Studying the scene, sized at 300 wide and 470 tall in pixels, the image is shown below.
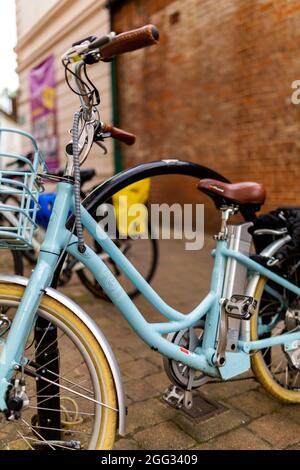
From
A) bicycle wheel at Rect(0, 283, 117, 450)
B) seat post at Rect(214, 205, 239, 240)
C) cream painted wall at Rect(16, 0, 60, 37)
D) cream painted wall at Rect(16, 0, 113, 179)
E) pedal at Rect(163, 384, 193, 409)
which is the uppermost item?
cream painted wall at Rect(16, 0, 60, 37)

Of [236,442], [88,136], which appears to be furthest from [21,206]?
[236,442]

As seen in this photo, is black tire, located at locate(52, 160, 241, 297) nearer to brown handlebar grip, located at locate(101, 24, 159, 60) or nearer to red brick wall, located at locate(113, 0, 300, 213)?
brown handlebar grip, located at locate(101, 24, 159, 60)

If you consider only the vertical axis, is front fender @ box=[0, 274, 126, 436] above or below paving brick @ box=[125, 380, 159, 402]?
above

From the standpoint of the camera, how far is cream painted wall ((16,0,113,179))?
25.6 ft

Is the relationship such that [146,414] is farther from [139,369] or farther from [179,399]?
[139,369]

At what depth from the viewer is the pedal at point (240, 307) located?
196cm

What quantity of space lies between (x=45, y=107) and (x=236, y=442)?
9.28 metres

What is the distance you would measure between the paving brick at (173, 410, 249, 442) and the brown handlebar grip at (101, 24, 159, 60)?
1.71m

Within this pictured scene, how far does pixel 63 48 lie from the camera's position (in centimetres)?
888

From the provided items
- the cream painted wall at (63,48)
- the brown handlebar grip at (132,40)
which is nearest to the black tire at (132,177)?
the brown handlebar grip at (132,40)

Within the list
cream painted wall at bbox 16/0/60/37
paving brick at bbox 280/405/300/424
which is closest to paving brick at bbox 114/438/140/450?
paving brick at bbox 280/405/300/424
